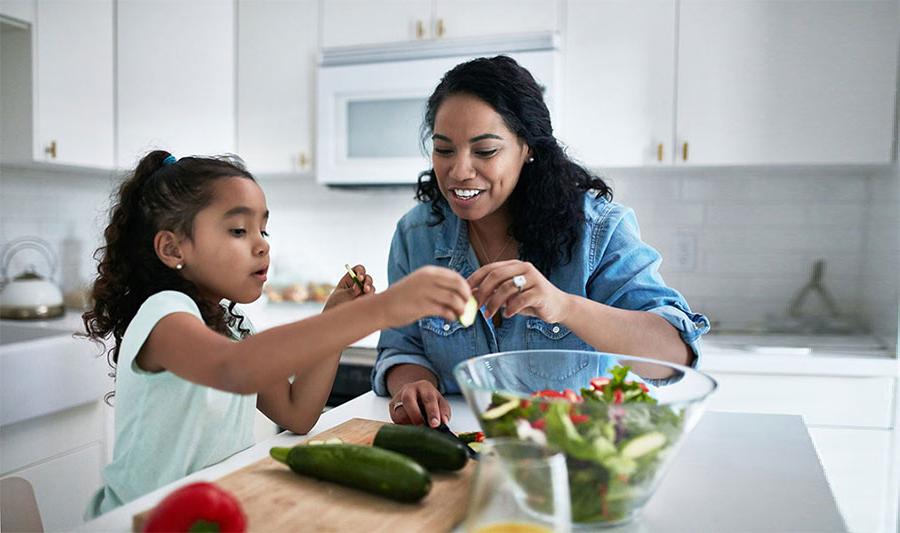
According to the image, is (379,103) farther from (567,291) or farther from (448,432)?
(448,432)

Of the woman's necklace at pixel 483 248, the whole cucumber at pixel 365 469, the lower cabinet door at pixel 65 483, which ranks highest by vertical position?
the woman's necklace at pixel 483 248

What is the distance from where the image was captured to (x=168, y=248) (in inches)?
48.6

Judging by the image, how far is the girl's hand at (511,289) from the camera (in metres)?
1.11

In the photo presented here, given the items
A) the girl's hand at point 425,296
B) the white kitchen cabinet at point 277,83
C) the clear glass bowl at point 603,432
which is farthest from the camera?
the white kitchen cabinet at point 277,83

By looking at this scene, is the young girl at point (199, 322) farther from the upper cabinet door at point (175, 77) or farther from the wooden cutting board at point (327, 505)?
the upper cabinet door at point (175, 77)

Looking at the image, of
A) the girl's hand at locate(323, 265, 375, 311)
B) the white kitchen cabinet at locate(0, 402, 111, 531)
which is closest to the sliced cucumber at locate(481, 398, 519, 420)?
the girl's hand at locate(323, 265, 375, 311)

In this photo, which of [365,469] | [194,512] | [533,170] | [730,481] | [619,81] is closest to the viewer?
[194,512]

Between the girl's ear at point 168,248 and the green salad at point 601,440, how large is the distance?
2.22 feet

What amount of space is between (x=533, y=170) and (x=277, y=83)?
199 cm

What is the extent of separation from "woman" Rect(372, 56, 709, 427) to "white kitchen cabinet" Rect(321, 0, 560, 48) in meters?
1.42

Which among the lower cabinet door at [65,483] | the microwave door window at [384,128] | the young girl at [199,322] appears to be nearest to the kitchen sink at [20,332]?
the lower cabinet door at [65,483]

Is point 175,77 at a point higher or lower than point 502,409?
higher

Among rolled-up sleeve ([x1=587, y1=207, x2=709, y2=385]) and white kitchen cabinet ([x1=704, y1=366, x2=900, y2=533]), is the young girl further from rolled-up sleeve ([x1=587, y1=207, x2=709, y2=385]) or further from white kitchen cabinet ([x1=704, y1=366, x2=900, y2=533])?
white kitchen cabinet ([x1=704, y1=366, x2=900, y2=533])

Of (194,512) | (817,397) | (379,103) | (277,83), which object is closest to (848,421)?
(817,397)
